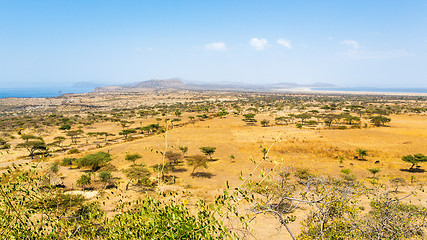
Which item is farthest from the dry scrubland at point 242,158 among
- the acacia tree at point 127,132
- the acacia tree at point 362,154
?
the acacia tree at point 127,132

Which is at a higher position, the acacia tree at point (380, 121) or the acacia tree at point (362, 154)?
the acacia tree at point (380, 121)

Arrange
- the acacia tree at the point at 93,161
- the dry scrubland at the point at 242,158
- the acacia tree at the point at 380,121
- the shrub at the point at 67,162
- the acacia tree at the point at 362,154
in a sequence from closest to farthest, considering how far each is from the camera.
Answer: the dry scrubland at the point at 242,158, the acacia tree at the point at 93,161, the shrub at the point at 67,162, the acacia tree at the point at 362,154, the acacia tree at the point at 380,121

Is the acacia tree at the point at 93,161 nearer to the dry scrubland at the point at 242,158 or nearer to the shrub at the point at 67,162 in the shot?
the dry scrubland at the point at 242,158

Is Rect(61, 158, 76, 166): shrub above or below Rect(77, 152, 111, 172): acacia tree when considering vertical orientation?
below

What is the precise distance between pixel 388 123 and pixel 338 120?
12.7m

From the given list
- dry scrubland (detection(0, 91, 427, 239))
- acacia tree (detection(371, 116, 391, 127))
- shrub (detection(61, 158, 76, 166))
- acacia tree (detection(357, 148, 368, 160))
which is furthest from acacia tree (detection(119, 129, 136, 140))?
acacia tree (detection(371, 116, 391, 127))

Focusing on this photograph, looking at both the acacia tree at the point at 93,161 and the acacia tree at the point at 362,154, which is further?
the acacia tree at the point at 362,154

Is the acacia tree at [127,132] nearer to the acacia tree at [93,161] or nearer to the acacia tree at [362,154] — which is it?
the acacia tree at [93,161]

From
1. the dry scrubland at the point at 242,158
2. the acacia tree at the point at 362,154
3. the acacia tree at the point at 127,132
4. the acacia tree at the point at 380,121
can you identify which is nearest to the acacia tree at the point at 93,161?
the dry scrubland at the point at 242,158

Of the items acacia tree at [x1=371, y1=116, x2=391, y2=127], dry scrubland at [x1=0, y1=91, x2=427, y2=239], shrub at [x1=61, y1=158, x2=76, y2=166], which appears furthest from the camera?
acacia tree at [x1=371, y1=116, x2=391, y2=127]

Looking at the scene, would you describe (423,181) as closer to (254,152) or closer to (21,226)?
(254,152)

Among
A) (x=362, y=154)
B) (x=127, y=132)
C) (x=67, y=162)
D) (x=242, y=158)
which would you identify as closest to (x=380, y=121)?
(x=362, y=154)

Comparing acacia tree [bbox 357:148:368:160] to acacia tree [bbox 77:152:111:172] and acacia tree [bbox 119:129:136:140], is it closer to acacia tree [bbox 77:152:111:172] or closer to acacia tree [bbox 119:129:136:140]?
acacia tree [bbox 77:152:111:172]

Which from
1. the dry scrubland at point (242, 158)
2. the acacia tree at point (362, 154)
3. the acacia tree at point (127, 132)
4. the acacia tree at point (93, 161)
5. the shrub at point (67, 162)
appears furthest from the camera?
the acacia tree at point (127, 132)
